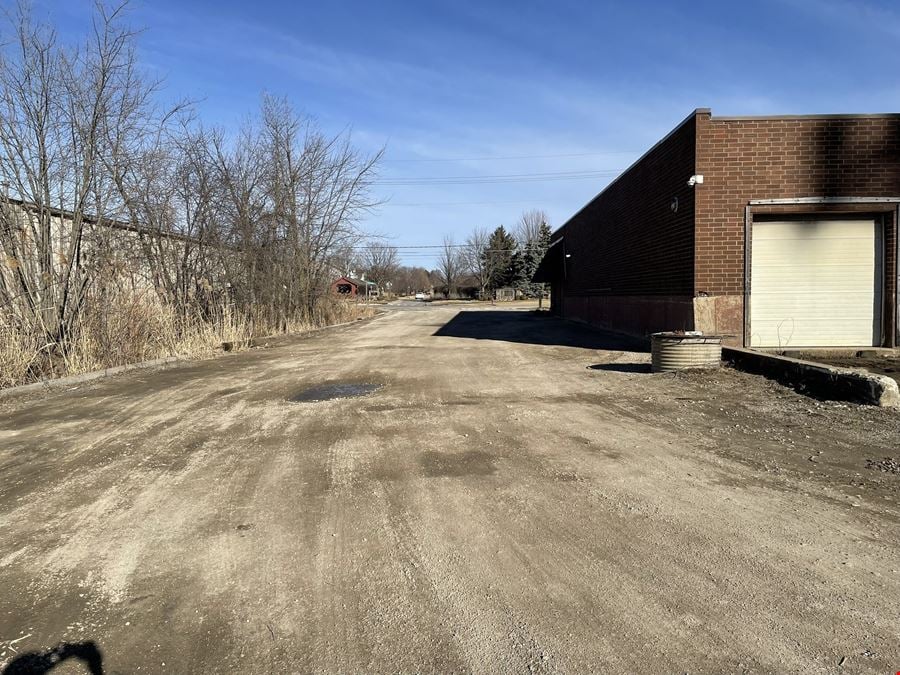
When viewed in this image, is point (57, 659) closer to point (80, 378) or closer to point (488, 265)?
point (80, 378)

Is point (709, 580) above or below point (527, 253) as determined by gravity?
below

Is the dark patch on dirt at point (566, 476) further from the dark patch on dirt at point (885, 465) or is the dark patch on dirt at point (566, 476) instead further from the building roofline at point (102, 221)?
the building roofline at point (102, 221)

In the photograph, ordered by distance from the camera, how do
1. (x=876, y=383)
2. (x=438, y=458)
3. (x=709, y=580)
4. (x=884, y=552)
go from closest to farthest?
1. (x=709, y=580)
2. (x=884, y=552)
3. (x=438, y=458)
4. (x=876, y=383)

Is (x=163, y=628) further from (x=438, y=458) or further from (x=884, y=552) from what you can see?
(x=884, y=552)

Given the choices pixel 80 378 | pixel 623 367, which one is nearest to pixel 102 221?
pixel 80 378

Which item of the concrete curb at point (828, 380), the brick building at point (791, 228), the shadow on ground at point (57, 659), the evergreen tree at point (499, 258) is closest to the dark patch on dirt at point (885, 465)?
the concrete curb at point (828, 380)

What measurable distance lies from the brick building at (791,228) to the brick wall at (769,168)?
0.07 ft

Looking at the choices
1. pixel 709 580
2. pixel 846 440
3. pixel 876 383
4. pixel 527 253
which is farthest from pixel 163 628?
pixel 527 253

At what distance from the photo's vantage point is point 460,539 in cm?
371

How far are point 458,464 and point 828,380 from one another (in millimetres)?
5717

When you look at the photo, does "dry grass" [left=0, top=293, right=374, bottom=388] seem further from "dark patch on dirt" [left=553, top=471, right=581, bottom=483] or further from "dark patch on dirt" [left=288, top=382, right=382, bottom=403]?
"dark patch on dirt" [left=553, top=471, right=581, bottom=483]

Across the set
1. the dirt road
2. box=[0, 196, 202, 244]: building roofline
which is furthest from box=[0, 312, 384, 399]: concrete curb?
box=[0, 196, 202, 244]: building roofline

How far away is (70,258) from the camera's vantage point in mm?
11188

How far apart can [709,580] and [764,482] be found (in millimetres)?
1919
